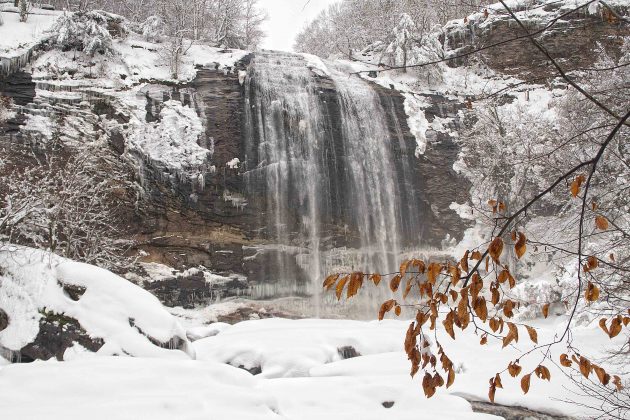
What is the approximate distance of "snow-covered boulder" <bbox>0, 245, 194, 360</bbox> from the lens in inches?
259

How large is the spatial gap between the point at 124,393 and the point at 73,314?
9.37ft

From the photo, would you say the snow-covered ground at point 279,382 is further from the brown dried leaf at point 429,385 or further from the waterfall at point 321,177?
the waterfall at point 321,177

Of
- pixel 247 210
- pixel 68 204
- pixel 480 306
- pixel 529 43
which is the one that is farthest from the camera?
pixel 529 43

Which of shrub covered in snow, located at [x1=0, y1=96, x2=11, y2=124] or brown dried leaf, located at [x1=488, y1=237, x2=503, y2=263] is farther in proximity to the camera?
shrub covered in snow, located at [x1=0, y1=96, x2=11, y2=124]

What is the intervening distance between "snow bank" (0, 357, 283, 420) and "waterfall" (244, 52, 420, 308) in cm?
1234

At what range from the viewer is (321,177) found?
18562 millimetres

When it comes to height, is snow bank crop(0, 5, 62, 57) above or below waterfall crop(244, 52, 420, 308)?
above

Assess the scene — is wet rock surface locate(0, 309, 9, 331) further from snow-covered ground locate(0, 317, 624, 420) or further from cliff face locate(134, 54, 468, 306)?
→ cliff face locate(134, 54, 468, 306)

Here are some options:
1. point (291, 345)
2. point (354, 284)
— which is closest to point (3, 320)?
point (291, 345)

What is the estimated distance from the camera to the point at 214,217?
57.4 feet

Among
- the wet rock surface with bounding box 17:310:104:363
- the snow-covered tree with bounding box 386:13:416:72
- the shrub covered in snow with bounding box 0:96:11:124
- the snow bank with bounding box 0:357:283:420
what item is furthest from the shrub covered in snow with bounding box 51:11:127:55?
the snow bank with bounding box 0:357:283:420

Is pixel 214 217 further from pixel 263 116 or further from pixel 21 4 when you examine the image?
pixel 21 4

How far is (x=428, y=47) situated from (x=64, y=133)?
53.4 feet

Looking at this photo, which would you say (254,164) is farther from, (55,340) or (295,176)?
(55,340)
